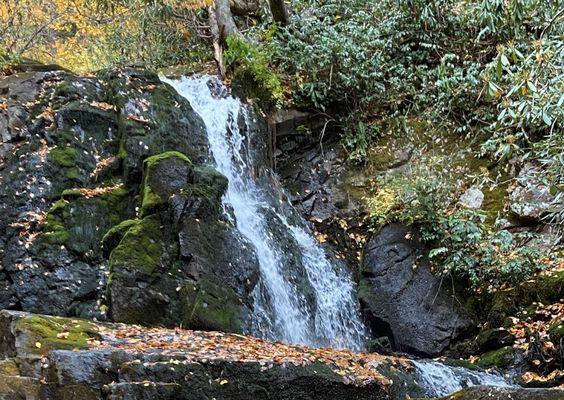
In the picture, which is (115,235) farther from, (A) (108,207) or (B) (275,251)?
(B) (275,251)

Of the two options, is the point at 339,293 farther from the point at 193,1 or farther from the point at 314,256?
the point at 193,1

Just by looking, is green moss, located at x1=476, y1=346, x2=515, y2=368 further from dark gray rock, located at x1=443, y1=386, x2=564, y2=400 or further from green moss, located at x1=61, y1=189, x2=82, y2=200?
green moss, located at x1=61, y1=189, x2=82, y2=200

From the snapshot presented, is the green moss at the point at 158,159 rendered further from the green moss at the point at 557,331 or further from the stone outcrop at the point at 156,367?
the green moss at the point at 557,331

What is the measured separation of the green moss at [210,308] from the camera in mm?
6676

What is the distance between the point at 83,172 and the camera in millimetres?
8609

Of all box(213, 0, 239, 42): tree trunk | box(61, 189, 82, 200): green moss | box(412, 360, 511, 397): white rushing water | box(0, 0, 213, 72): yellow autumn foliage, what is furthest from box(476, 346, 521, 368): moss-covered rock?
box(0, 0, 213, 72): yellow autumn foliage

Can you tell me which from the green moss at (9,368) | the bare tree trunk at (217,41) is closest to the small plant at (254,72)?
the bare tree trunk at (217,41)

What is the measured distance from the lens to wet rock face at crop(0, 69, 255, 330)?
22.9 feet

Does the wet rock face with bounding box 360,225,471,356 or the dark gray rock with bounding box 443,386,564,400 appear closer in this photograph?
the dark gray rock with bounding box 443,386,564,400

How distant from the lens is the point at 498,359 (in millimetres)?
7312

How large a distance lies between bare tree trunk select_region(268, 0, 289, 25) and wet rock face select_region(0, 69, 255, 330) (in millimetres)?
3863

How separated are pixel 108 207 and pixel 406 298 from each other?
5048 millimetres

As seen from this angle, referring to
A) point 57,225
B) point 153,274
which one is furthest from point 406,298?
point 57,225

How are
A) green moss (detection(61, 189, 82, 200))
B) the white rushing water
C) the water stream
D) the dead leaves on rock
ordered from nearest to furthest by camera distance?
the dead leaves on rock
the white rushing water
the water stream
green moss (detection(61, 189, 82, 200))
